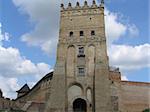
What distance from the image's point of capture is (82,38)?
1412 inches

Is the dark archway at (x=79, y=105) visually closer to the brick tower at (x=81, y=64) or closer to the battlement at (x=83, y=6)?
the brick tower at (x=81, y=64)

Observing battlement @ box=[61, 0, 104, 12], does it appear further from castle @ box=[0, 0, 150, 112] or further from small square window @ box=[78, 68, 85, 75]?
small square window @ box=[78, 68, 85, 75]

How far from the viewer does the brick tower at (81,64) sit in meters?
32.7

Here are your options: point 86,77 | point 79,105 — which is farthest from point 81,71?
point 79,105

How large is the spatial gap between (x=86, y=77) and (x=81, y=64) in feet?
5.77

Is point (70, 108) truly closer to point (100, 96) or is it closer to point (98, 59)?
point (100, 96)

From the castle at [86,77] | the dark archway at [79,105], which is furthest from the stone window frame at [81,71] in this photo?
the dark archway at [79,105]

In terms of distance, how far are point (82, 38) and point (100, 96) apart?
7.99 meters

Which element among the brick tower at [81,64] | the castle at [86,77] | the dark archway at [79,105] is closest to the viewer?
the brick tower at [81,64]

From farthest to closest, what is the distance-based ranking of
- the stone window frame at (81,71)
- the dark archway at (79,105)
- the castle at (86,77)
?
1. the stone window frame at (81,71)
2. the dark archway at (79,105)
3. the castle at (86,77)

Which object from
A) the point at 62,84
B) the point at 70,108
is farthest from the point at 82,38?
the point at 70,108

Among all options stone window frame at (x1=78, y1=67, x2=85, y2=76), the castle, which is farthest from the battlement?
stone window frame at (x1=78, y1=67, x2=85, y2=76)

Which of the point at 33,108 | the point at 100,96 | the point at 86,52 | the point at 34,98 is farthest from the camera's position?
the point at 34,98

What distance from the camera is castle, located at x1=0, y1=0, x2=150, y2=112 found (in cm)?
3278
